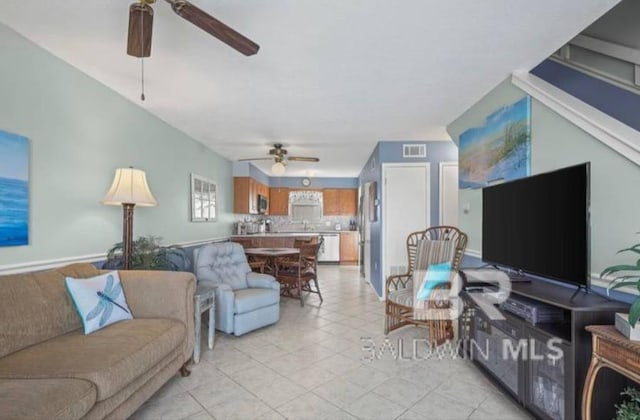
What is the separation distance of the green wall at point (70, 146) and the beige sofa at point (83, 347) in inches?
15.2

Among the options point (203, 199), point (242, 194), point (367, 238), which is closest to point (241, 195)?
point (242, 194)

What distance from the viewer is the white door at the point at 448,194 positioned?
4707mm

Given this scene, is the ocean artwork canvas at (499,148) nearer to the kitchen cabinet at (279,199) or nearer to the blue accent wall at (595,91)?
the blue accent wall at (595,91)

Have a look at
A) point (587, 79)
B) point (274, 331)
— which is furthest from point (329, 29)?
point (274, 331)

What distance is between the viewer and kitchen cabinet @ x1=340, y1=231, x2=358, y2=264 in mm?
8492

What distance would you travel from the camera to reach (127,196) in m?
2.62

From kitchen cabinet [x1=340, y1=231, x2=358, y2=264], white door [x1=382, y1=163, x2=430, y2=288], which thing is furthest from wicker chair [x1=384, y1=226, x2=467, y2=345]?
kitchen cabinet [x1=340, y1=231, x2=358, y2=264]

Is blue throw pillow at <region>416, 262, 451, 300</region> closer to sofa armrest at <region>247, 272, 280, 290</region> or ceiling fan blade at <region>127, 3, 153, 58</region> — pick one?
sofa armrest at <region>247, 272, 280, 290</region>

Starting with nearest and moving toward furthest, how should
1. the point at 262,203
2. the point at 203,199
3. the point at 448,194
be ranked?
1. the point at 448,194
2. the point at 203,199
3. the point at 262,203

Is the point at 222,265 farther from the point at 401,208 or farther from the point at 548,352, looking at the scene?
the point at 548,352

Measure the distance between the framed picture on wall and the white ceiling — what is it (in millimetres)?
1167

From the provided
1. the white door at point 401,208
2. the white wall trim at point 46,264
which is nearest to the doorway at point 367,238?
the white door at point 401,208

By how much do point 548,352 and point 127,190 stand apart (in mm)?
3107

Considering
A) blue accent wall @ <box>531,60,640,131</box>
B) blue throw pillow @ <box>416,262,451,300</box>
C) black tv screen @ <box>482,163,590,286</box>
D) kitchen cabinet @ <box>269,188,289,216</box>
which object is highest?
blue accent wall @ <box>531,60,640,131</box>
